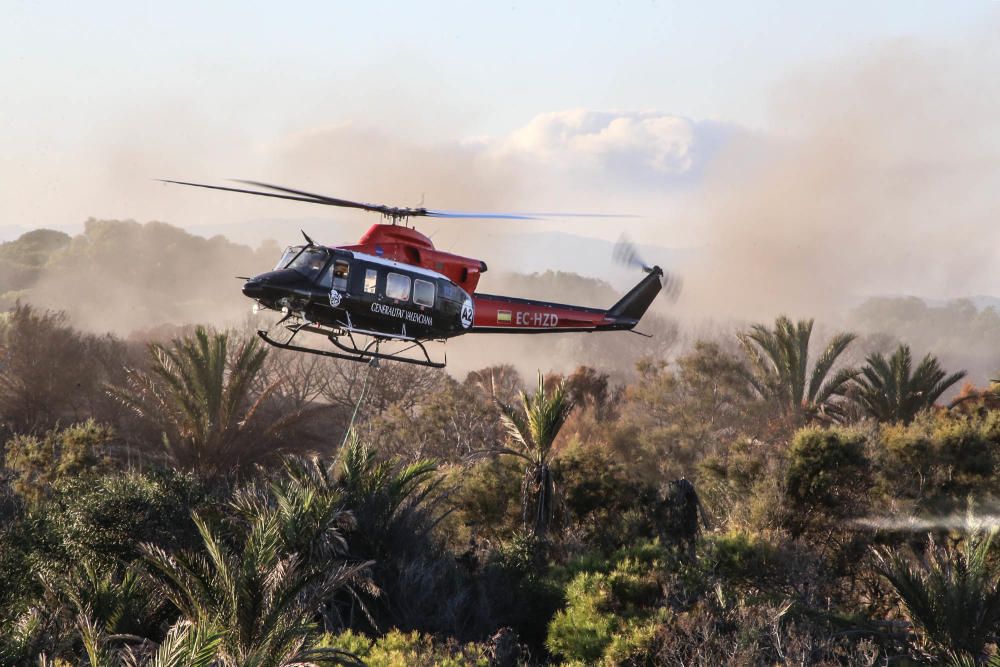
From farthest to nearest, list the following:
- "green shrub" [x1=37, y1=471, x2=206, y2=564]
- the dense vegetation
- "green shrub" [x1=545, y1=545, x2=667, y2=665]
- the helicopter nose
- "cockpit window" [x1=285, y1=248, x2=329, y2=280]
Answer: "cockpit window" [x1=285, y1=248, x2=329, y2=280] → "green shrub" [x1=37, y1=471, x2=206, y2=564] → the helicopter nose → "green shrub" [x1=545, y1=545, x2=667, y2=665] → the dense vegetation

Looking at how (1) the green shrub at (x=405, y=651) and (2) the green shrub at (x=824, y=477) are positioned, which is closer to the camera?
(1) the green shrub at (x=405, y=651)

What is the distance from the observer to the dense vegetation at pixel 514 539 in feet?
36.2

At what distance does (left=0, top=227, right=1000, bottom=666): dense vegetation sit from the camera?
11.0 meters

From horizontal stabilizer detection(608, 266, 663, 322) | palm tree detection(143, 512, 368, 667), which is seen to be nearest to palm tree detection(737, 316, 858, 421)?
horizontal stabilizer detection(608, 266, 663, 322)

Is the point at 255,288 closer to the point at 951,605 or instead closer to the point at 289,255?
the point at 289,255

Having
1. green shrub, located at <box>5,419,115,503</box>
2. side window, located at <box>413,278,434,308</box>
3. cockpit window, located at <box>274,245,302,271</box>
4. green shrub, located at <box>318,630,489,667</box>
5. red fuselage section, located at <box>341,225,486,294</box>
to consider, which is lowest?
green shrub, located at <box>318,630,489,667</box>

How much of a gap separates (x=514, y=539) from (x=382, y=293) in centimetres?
582

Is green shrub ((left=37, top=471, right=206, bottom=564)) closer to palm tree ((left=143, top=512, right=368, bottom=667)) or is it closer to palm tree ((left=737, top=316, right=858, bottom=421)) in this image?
palm tree ((left=143, top=512, right=368, bottom=667))

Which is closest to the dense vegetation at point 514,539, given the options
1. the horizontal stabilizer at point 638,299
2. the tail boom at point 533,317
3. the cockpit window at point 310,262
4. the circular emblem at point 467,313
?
the tail boom at point 533,317

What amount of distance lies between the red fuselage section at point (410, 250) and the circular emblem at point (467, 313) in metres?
0.36

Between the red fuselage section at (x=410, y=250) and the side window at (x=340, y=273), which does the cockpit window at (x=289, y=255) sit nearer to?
the side window at (x=340, y=273)

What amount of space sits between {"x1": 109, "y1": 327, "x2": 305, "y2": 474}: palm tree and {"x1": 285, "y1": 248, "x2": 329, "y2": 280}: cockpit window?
26.5 ft

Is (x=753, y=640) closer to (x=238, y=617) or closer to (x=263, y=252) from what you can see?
(x=238, y=617)

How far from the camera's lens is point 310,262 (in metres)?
14.2
